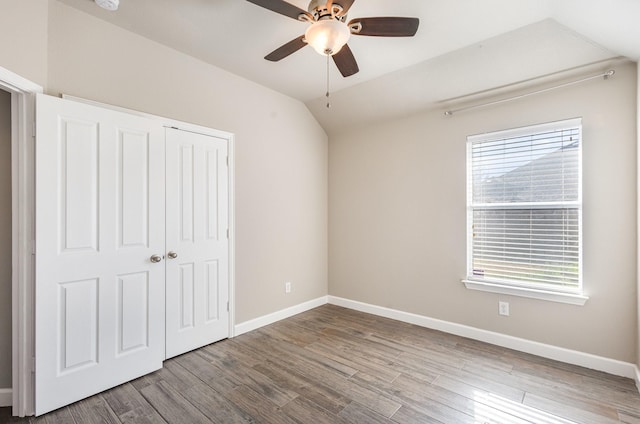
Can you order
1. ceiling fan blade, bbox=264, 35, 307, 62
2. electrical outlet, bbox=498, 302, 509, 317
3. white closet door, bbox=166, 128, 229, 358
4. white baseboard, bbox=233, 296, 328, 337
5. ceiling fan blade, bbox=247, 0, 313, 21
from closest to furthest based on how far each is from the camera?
ceiling fan blade, bbox=247, 0, 313, 21 → ceiling fan blade, bbox=264, 35, 307, 62 → white closet door, bbox=166, 128, 229, 358 → electrical outlet, bbox=498, 302, 509, 317 → white baseboard, bbox=233, 296, 328, 337

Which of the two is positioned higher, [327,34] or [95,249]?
[327,34]

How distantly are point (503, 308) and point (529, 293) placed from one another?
292mm

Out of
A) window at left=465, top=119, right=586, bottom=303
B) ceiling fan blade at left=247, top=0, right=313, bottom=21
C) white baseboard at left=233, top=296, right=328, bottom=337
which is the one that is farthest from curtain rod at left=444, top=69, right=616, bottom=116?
white baseboard at left=233, top=296, right=328, bottom=337

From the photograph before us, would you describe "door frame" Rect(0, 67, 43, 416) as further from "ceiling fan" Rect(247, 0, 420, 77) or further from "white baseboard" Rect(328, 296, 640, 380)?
"white baseboard" Rect(328, 296, 640, 380)

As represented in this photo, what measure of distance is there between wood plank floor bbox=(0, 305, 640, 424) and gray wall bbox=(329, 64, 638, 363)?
1.29 ft

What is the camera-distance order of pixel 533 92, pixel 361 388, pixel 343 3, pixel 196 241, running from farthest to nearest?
pixel 196 241 → pixel 533 92 → pixel 361 388 → pixel 343 3

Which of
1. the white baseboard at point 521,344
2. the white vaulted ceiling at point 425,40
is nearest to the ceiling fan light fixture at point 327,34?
the white vaulted ceiling at point 425,40

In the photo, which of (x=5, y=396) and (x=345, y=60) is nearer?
(x=5, y=396)

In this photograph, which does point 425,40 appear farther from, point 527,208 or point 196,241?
point 196,241

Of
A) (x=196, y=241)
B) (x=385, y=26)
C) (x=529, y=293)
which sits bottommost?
(x=529, y=293)

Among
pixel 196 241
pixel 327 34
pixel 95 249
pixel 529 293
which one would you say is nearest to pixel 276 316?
pixel 196 241

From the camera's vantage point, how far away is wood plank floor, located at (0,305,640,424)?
77.8 inches

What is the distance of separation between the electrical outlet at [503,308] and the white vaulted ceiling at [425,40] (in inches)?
85.0

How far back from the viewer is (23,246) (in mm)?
1964
